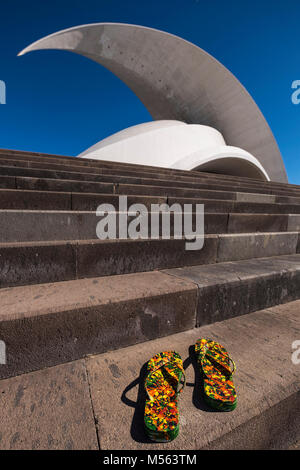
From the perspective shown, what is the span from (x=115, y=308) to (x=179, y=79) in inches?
836

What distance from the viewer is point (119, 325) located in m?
1.17

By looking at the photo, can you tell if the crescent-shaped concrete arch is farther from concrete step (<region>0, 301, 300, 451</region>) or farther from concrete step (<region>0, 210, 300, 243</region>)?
concrete step (<region>0, 301, 300, 451</region>)

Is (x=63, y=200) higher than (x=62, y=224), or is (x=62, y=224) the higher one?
(x=63, y=200)

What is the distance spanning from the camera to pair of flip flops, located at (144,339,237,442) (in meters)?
0.75

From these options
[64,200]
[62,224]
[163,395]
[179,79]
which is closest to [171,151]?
[179,79]

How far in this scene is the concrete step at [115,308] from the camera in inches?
38.9

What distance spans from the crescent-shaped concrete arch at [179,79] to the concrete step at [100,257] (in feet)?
62.9

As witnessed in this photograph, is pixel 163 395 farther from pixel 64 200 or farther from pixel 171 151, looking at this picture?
pixel 171 151

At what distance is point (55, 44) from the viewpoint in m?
14.4

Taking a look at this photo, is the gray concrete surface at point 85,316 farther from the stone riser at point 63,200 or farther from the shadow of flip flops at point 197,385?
the stone riser at point 63,200

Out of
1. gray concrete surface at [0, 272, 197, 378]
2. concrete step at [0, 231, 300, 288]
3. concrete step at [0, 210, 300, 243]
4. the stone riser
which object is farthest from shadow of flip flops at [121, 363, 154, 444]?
the stone riser
